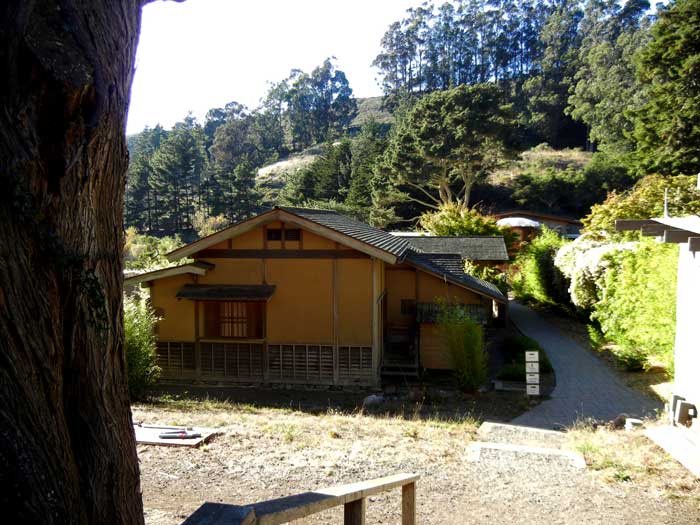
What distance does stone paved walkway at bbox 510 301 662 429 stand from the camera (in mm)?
11141

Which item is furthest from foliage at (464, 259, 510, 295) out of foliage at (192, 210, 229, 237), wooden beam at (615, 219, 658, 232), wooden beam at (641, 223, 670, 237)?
foliage at (192, 210, 229, 237)

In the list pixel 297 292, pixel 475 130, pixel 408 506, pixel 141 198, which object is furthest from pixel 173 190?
pixel 408 506

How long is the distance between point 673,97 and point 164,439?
2180 cm

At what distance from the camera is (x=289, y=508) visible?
9.02 ft

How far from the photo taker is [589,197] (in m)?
48.3

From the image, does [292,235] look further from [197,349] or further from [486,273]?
[486,273]

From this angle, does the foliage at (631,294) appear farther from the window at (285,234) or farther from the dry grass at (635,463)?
the window at (285,234)

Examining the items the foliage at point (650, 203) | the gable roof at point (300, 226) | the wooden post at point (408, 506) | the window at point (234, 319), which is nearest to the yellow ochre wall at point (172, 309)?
the window at point (234, 319)

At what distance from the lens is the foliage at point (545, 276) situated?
22.4 m

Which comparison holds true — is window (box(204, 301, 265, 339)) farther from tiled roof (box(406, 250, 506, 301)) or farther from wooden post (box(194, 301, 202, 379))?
tiled roof (box(406, 250, 506, 301))

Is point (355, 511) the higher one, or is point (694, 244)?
point (694, 244)

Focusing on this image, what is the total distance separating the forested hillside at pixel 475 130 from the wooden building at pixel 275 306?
1430cm

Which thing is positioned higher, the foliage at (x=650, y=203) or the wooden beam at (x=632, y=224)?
the foliage at (x=650, y=203)

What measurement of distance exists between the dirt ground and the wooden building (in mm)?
4348
